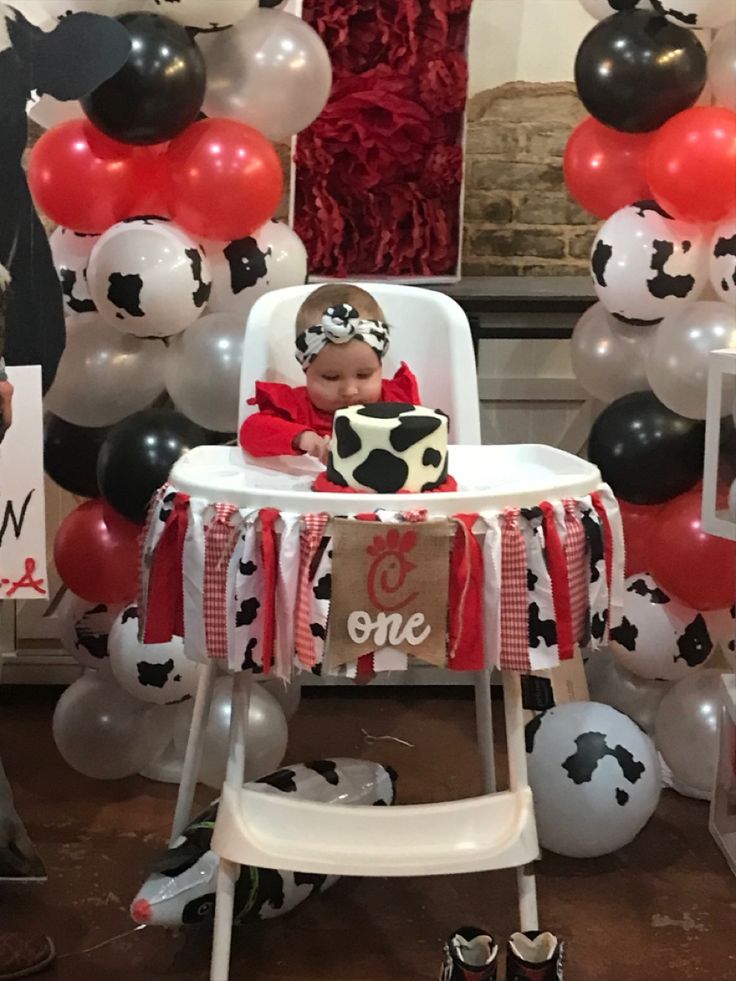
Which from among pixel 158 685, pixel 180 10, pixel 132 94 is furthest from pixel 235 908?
pixel 180 10

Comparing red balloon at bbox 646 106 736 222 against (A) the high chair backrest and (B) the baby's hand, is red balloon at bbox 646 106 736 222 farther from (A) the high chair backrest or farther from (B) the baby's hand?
(B) the baby's hand

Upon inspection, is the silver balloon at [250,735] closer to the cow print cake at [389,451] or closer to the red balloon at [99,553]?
the red balloon at [99,553]

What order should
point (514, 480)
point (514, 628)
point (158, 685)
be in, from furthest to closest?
point (158, 685)
point (514, 480)
point (514, 628)

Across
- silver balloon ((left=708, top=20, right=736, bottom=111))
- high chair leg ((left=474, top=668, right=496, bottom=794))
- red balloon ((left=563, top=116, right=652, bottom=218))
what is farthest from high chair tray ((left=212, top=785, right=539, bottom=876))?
silver balloon ((left=708, top=20, right=736, bottom=111))

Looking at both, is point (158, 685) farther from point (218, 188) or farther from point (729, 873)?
point (729, 873)

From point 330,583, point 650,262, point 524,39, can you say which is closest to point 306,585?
point 330,583

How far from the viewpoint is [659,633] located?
79.7 inches

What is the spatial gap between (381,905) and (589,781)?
38cm

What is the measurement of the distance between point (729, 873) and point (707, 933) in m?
0.20

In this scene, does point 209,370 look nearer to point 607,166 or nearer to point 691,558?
point 607,166

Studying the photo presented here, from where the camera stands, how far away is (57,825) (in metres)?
2.00

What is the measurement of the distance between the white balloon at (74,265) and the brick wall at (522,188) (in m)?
0.93

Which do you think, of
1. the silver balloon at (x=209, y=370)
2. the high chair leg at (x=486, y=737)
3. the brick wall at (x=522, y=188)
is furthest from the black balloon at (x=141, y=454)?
the brick wall at (x=522, y=188)

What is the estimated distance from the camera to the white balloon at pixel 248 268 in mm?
1965
